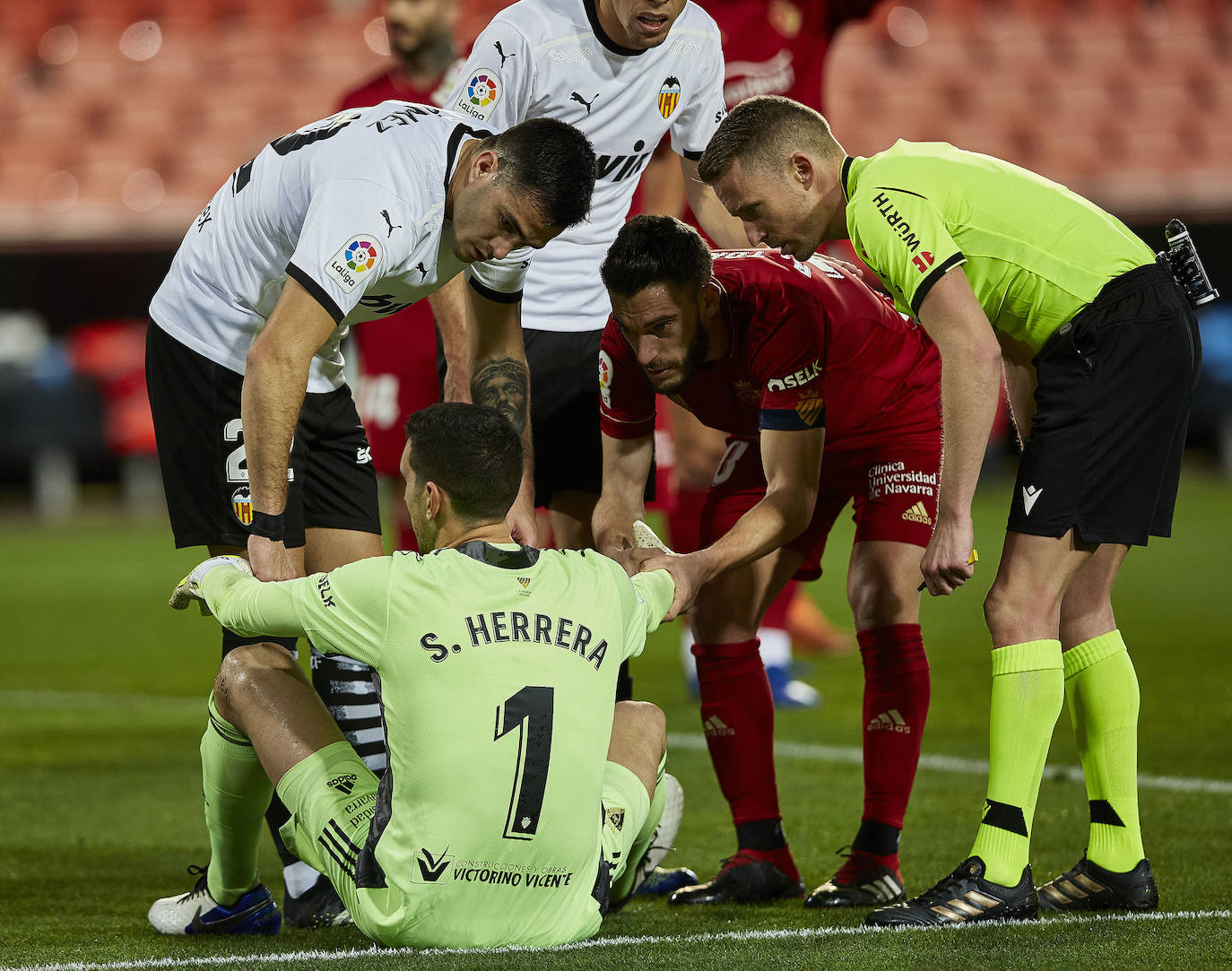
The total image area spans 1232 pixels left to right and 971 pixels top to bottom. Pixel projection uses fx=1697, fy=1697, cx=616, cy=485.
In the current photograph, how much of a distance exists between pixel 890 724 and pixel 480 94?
1956mm

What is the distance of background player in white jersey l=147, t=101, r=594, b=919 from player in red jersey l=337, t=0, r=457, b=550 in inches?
91.7

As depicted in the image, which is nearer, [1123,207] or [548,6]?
[548,6]

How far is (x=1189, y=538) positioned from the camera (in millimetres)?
14305

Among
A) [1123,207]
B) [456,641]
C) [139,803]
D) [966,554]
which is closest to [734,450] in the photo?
[966,554]

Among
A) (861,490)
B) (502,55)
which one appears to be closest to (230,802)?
(861,490)

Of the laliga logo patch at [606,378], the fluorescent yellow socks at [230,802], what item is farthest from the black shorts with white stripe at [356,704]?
the laliga logo patch at [606,378]

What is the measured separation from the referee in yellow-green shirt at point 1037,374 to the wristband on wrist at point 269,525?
1.24 meters

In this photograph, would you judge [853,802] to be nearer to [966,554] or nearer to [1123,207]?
[966,554]

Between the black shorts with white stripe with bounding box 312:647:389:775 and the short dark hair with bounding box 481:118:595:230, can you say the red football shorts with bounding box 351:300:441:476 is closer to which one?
the black shorts with white stripe with bounding box 312:647:389:775

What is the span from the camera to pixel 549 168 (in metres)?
3.67

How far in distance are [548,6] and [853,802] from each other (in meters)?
2.67

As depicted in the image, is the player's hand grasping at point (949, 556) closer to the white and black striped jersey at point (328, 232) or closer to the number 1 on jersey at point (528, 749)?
the number 1 on jersey at point (528, 749)

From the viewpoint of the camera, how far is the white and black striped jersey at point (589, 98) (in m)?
4.55

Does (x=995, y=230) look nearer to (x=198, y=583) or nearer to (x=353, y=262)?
(x=353, y=262)
